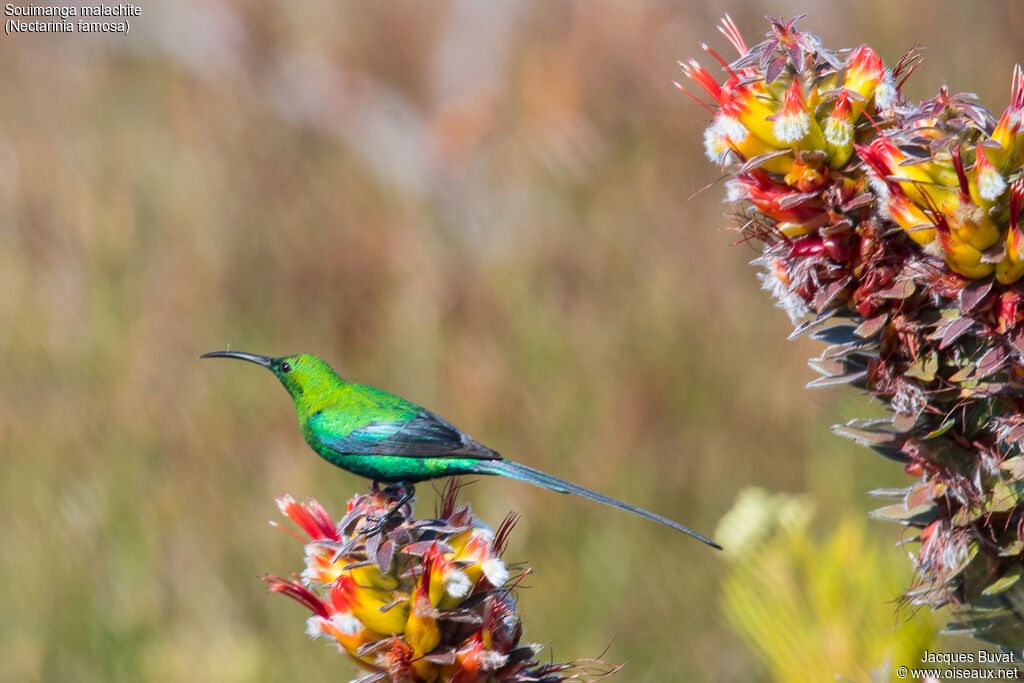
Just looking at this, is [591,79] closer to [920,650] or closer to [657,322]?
[657,322]

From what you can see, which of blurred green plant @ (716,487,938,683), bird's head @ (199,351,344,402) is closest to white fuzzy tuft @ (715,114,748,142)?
blurred green plant @ (716,487,938,683)

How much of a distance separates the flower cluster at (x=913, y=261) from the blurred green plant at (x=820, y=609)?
311 mm

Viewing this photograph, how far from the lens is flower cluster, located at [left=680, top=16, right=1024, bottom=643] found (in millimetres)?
1346

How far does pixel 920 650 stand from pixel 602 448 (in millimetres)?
3041

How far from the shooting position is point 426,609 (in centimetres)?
149

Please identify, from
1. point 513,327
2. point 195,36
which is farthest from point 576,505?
point 195,36

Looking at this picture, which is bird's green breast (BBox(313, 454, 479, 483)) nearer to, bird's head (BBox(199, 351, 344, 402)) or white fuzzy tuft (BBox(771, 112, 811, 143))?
bird's head (BBox(199, 351, 344, 402))

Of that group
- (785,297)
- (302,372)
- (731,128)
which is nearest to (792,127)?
(731,128)

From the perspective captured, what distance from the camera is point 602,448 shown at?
15.7 ft

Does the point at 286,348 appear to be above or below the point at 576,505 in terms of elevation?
above

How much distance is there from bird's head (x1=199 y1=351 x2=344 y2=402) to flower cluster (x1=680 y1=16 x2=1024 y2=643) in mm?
1244

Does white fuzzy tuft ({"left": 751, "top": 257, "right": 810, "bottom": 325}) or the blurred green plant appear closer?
white fuzzy tuft ({"left": 751, "top": 257, "right": 810, "bottom": 325})

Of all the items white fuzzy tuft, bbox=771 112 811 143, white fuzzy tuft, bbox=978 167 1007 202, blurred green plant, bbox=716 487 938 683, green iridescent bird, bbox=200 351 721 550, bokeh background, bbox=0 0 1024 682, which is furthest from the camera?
bokeh background, bbox=0 0 1024 682

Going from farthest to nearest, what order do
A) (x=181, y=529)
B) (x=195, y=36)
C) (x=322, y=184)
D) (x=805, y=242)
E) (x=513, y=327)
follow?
(x=195, y=36) → (x=322, y=184) → (x=513, y=327) → (x=181, y=529) → (x=805, y=242)
